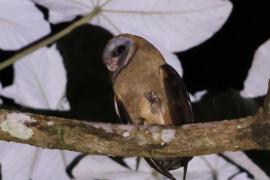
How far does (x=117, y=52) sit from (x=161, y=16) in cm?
11

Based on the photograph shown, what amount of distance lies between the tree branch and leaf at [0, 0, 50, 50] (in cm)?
33

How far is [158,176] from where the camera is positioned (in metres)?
1.14

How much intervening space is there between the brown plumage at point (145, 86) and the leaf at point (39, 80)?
0.12 m

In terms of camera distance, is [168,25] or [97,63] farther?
[97,63]

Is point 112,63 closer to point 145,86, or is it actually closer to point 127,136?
point 145,86

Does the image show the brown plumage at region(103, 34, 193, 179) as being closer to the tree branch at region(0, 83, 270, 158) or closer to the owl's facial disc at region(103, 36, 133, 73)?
the owl's facial disc at region(103, 36, 133, 73)

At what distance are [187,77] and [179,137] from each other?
573 mm

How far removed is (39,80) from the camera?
3.78ft

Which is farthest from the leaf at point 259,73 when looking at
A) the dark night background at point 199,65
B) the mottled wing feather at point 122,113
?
the mottled wing feather at point 122,113

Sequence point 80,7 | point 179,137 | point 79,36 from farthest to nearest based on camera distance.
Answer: point 79,36 → point 80,7 → point 179,137

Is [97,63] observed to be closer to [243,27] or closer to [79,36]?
[79,36]

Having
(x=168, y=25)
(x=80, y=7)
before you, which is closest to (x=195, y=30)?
(x=168, y=25)

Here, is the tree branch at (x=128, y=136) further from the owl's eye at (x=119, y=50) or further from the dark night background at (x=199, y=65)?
the dark night background at (x=199, y=65)

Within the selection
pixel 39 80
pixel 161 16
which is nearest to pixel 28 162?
pixel 39 80
